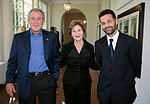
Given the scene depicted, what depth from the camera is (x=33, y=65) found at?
7.30 feet

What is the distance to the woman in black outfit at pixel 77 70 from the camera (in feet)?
8.16

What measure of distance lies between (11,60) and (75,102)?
121cm

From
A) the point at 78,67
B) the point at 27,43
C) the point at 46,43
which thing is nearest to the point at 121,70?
the point at 78,67

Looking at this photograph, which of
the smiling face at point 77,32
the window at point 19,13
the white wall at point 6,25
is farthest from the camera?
the window at point 19,13

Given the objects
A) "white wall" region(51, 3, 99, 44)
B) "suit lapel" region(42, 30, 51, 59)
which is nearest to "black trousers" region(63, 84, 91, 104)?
"suit lapel" region(42, 30, 51, 59)

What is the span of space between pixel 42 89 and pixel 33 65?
0.37 meters

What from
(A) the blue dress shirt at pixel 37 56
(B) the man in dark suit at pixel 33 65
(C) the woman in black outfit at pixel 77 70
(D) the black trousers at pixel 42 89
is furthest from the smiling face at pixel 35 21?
(D) the black trousers at pixel 42 89

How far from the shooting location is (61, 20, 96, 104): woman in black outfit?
249 cm

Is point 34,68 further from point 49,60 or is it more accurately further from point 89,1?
point 89,1

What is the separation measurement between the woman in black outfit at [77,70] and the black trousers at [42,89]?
0.32 m

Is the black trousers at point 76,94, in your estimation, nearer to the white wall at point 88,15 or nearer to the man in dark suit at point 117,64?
the man in dark suit at point 117,64

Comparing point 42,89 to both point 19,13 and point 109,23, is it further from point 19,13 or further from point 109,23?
point 19,13

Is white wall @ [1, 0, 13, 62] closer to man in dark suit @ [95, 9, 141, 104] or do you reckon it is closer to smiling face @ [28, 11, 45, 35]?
smiling face @ [28, 11, 45, 35]

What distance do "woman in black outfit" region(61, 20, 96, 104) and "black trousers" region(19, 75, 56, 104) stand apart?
0.32 metres
